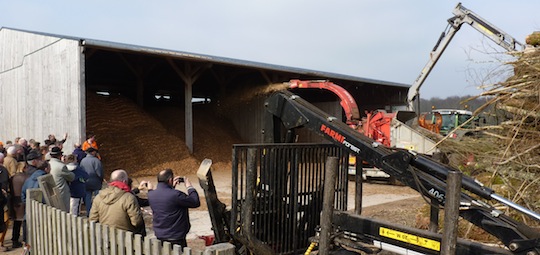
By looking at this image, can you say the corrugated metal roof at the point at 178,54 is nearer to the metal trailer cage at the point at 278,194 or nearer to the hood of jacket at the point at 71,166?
the hood of jacket at the point at 71,166

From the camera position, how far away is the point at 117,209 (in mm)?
4641

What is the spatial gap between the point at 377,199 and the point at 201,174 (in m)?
7.55

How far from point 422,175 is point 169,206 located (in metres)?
2.81

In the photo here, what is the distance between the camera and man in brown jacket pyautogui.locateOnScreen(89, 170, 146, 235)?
4633 mm

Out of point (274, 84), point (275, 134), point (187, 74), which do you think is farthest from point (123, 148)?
point (275, 134)

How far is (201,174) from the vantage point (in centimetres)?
511

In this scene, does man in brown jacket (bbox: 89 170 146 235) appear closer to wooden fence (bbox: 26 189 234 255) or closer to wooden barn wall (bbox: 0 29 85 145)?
wooden fence (bbox: 26 189 234 255)

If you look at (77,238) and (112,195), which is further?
(112,195)

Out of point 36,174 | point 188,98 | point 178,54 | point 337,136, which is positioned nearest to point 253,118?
point 188,98

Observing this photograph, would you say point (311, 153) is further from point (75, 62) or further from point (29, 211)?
point (75, 62)

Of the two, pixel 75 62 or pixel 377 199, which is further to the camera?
pixel 75 62

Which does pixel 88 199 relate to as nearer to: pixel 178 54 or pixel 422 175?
pixel 422 175

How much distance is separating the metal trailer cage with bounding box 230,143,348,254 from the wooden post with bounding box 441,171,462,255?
94.8 inches

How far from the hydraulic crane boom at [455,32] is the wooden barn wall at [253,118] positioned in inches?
188
